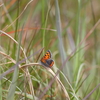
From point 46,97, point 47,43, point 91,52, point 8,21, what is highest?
point 8,21

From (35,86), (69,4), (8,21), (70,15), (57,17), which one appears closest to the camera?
(57,17)

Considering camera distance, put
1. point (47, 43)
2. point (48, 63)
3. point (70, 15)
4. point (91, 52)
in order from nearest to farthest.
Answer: point (48, 63), point (47, 43), point (91, 52), point (70, 15)

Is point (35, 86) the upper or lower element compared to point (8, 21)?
lower

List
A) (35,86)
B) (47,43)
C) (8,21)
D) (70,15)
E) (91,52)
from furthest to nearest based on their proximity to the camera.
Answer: (70,15)
(91,52)
(8,21)
(47,43)
(35,86)

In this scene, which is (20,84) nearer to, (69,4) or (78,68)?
(78,68)

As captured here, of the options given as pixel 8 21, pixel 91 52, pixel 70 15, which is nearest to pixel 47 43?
pixel 8 21

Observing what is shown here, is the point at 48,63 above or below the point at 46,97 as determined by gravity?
above

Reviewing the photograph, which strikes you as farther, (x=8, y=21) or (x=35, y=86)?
(x=8, y=21)

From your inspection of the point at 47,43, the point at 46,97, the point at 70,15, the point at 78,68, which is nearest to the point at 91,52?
the point at 70,15

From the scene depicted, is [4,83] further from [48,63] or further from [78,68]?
[78,68]
